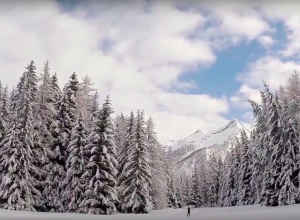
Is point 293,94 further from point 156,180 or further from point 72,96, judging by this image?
point 72,96

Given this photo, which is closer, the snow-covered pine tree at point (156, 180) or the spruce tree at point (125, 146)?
the spruce tree at point (125, 146)

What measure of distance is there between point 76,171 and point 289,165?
892 inches

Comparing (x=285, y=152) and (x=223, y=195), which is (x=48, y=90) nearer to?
(x=285, y=152)

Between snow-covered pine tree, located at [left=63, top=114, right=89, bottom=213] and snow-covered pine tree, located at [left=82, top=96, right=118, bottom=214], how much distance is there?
2.14ft

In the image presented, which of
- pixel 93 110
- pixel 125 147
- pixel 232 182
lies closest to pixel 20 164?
pixel 93 110

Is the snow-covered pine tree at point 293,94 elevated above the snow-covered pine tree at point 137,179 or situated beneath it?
elevated above

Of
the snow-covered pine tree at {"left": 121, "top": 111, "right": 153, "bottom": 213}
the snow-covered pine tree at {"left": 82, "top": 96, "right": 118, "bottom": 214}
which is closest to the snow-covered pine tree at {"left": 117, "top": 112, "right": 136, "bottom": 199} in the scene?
the snow-covered pine tree at {"left": 121, "top": 111, "right": 153, "bottom": 213}

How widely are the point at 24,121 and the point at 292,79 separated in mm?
33354

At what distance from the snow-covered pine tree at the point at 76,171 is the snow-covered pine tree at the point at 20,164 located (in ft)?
9.48

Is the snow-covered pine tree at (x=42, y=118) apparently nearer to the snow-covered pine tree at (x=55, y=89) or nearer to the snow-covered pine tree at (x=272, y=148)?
the snow-covered pine tree at (x=55, y=89)

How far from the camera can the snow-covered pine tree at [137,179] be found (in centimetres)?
3641

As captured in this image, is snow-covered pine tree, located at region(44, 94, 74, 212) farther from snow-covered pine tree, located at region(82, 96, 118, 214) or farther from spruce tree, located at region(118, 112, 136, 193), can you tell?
spruce tree, located at region(118, 112, 136, 193)

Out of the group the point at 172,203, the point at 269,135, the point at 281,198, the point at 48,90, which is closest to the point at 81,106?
the point at 48,90

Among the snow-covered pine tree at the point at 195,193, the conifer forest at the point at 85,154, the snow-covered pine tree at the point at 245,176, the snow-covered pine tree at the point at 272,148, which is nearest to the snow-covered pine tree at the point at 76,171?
the conifer forest at the point at 85,154
